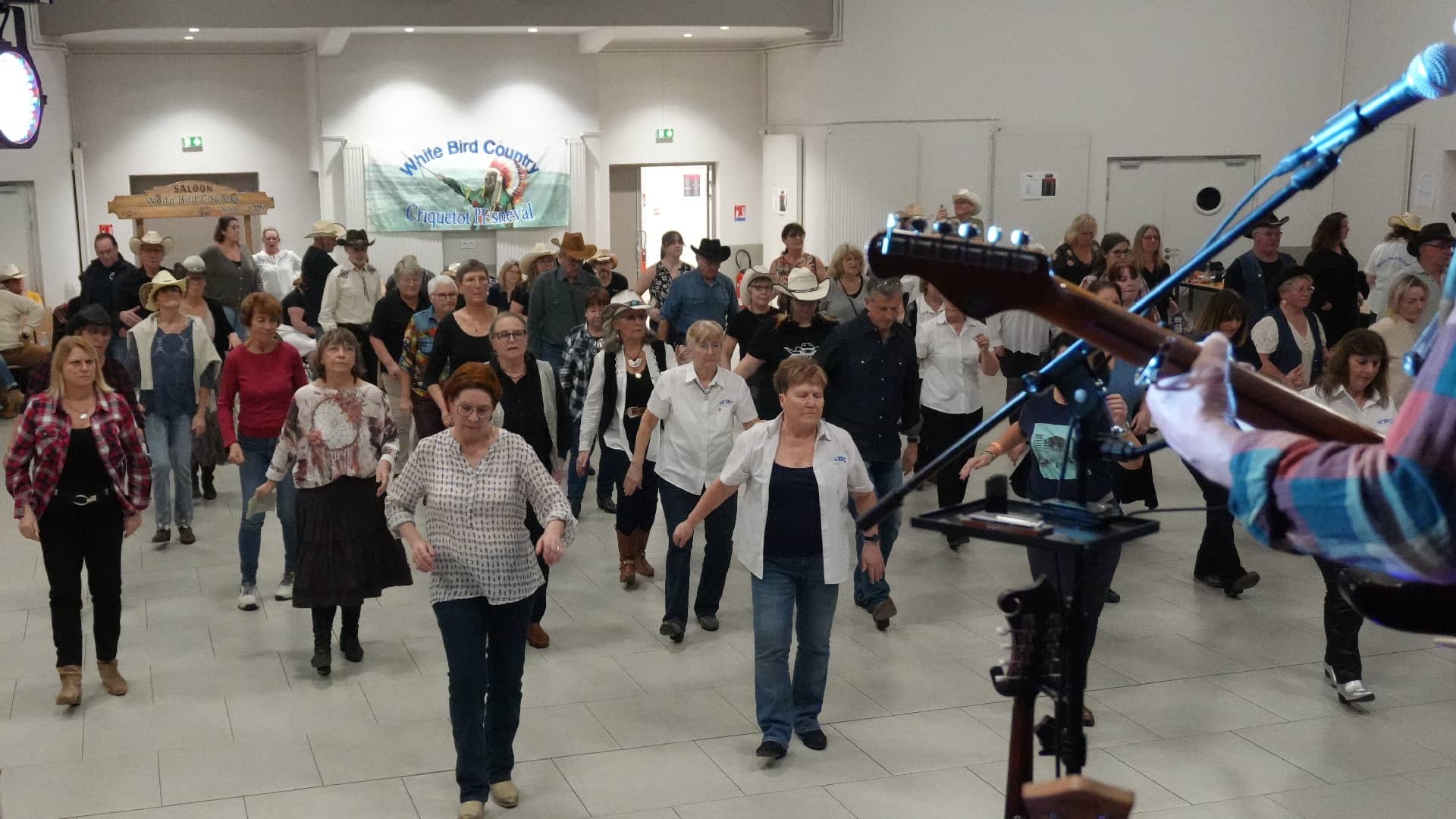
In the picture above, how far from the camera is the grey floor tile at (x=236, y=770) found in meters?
5.16

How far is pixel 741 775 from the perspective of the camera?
5.32 m

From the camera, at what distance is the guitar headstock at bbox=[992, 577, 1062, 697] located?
2.05 m

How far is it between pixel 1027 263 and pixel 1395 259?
38.6ft

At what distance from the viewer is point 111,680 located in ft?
20.1

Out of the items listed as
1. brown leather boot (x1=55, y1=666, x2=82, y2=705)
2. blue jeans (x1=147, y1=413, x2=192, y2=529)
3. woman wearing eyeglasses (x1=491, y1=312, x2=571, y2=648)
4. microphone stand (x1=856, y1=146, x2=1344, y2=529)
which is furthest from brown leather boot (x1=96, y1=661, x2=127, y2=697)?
microphone stand (x1=856, y1=146, x2=1344, y2=529)

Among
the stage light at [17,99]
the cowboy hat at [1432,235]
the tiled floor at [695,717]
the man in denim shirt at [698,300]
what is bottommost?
the tiled floor at [695,717]

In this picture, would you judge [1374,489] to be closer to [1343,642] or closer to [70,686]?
[1343,642]

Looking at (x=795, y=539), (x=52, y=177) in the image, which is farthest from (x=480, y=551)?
(x=52, y=177)

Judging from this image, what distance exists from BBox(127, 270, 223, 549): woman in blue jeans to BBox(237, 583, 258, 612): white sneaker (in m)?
1.15

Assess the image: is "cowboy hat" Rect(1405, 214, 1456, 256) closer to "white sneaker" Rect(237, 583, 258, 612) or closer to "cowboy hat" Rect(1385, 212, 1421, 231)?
"cowboy hat" Rect(1385, 212, 1421, 231)

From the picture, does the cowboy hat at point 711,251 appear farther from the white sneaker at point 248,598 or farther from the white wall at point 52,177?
the white wall at point 52,177

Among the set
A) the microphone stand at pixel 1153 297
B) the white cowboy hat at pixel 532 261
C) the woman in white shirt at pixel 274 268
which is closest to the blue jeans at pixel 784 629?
the microphone stand at pixel 1153 297

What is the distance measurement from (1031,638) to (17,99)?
23.5ft

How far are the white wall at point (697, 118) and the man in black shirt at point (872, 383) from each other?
10.0m
